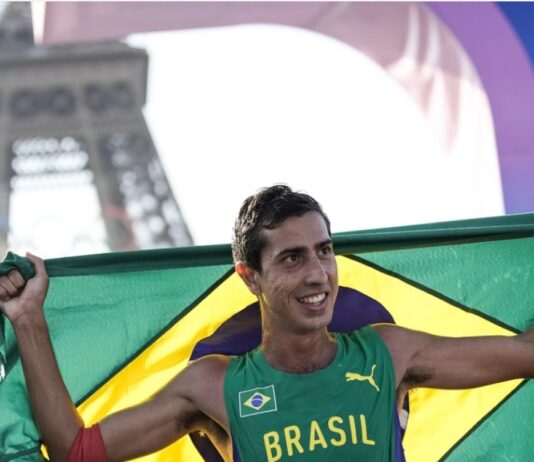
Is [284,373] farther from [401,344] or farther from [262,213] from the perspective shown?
[262,213]

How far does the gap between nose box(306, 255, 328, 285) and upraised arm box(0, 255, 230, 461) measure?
55 centimetres

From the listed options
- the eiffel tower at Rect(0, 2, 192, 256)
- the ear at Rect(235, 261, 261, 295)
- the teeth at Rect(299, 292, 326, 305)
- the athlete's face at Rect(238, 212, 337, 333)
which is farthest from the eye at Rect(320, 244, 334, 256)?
the eiffel tower at Rect(0, 2, 192, 256)

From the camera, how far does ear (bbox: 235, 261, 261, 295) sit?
3689 mm

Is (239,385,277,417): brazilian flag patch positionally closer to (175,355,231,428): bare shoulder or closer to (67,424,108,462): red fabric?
(175,355,231,428): bare shoulder

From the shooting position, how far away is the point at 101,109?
3459cm

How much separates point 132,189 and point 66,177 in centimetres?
274

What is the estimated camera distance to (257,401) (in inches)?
144

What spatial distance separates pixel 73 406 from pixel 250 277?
30.4 inches

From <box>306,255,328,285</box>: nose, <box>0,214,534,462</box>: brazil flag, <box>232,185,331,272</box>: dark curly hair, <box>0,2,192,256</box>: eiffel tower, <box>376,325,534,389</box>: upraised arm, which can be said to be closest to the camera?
A: <box>306,255,328,285</box>: nose

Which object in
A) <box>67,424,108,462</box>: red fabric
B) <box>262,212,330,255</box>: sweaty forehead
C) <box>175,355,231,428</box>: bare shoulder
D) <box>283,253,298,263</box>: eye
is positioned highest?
<box>262,212,330,255</box>: sweaty forehead

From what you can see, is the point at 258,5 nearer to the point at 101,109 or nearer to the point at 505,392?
the point at 505,392

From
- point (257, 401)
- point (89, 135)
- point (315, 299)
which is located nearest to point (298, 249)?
point (315, 299)

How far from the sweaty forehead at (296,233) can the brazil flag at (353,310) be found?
41cm

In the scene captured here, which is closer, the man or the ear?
the man
